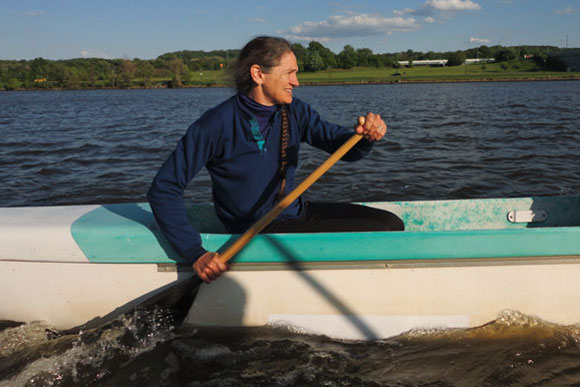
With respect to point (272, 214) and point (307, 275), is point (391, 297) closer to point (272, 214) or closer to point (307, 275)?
point (307, 275)

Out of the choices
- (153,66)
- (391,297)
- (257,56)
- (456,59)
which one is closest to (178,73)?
(153,66)

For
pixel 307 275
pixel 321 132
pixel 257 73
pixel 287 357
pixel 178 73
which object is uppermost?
pixel 178 73

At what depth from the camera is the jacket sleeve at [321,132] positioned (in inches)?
125

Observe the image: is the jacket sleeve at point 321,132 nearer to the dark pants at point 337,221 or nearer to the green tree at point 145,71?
the dark pants at point 337,221

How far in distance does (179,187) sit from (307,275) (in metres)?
0.93

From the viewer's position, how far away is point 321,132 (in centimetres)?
325

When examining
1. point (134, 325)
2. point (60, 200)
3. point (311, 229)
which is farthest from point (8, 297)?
point (60, 200)

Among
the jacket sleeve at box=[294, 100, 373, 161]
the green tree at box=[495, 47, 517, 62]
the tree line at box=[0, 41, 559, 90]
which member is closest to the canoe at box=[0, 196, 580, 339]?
the jacket sleeve at box=[294, 100, 373, 161]

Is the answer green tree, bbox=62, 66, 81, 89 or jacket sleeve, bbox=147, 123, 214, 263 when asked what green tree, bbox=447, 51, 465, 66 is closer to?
green tree, bbox=62, 66, 81, 89

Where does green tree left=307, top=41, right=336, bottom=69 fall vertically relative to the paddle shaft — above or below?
above

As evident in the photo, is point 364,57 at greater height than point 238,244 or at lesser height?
greater

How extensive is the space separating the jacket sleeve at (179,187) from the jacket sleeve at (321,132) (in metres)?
0.77

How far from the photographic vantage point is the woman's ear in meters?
2.75

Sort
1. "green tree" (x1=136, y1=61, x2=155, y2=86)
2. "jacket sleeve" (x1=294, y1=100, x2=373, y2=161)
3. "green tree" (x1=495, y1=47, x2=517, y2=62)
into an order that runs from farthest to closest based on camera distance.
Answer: "green tree" (x1=495, y1=47, x2=517, y2=62) → "green tree" (x1=136, y1=61, x2=155, y2=86) → "jacket sleeve" (x1=294, y1=100, x2=373, y2=161)
